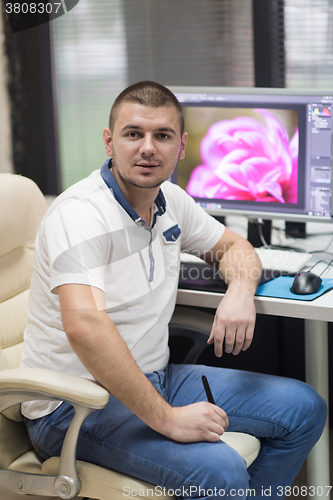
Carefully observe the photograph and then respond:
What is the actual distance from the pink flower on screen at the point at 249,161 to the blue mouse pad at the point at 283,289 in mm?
315

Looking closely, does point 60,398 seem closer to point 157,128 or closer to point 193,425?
point 193,425

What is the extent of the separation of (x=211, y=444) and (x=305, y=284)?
483 mm

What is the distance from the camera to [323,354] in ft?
5.00

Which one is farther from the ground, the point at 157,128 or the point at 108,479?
the point at 157,128

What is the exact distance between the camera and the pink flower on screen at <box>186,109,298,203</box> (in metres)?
1.70

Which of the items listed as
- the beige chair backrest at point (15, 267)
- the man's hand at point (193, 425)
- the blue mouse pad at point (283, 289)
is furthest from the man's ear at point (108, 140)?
the man's hand at point (193, 425)

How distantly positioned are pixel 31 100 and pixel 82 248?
1940mm

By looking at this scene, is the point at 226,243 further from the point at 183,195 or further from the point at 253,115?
the point at 253,115

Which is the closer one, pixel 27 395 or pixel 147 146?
pixel 27 395

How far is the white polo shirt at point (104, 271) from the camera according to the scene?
1173 millimetres

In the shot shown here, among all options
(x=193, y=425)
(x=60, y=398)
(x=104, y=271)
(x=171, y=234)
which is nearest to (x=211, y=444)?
(x=193, y=425)

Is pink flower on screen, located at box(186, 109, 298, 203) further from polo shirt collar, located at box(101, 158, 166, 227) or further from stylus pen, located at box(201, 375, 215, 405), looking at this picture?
stylus pen, located at box(201, 375, 215, 405)

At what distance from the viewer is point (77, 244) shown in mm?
1166

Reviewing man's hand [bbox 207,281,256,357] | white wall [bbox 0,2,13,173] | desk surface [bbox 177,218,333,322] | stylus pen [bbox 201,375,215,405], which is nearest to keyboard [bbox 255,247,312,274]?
desk surface [bbox 177,218,333,322]
